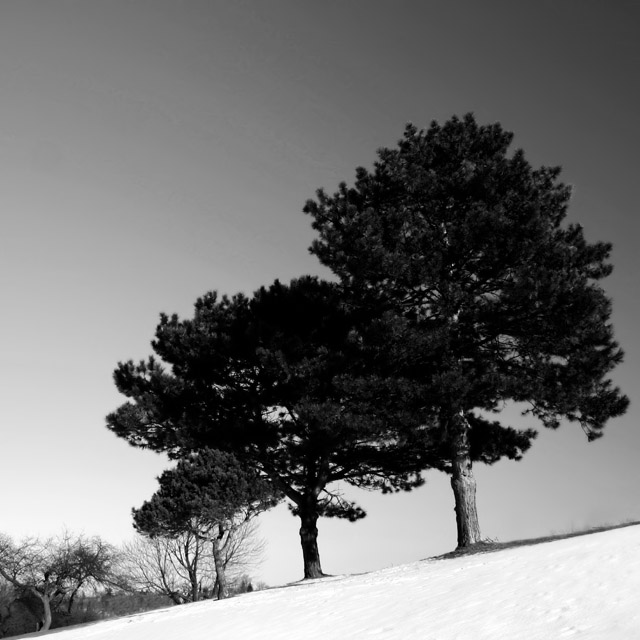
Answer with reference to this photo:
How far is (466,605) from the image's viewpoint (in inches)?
357

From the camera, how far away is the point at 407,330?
16.8m

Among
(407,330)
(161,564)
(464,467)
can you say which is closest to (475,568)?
(464,467)

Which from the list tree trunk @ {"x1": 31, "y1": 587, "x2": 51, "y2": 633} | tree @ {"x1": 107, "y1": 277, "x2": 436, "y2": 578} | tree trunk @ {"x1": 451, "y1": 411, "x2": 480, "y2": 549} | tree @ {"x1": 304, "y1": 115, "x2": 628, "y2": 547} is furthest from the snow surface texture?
tree trunk @ {"x1": 31, "y1": 587, "x2": 51, "y2": 633}

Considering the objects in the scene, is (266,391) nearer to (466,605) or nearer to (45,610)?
(466,605)

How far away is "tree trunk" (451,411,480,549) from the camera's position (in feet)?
54.2

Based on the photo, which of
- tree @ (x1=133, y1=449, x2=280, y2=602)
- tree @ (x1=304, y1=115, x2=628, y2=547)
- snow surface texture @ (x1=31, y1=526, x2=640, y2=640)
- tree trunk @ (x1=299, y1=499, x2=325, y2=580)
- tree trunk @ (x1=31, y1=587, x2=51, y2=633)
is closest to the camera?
snow surface texture @ (x1=31, y1=526, x2=640, y2=640)

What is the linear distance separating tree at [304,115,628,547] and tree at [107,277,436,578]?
2586 mm

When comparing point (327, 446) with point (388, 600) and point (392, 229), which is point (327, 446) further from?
point (388, 600)

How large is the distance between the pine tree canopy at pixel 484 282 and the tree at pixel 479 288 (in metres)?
0.04

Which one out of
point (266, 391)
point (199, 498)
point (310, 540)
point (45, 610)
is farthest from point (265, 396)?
point (45, 610)

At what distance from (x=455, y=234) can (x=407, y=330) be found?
3.15 metres

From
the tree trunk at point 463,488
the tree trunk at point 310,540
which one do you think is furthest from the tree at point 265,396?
the tree trunk at point 463,488

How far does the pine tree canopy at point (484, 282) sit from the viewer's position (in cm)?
1650

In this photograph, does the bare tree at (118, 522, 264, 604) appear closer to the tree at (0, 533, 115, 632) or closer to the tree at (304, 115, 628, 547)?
the tree at (0, 533, 115, 632)
